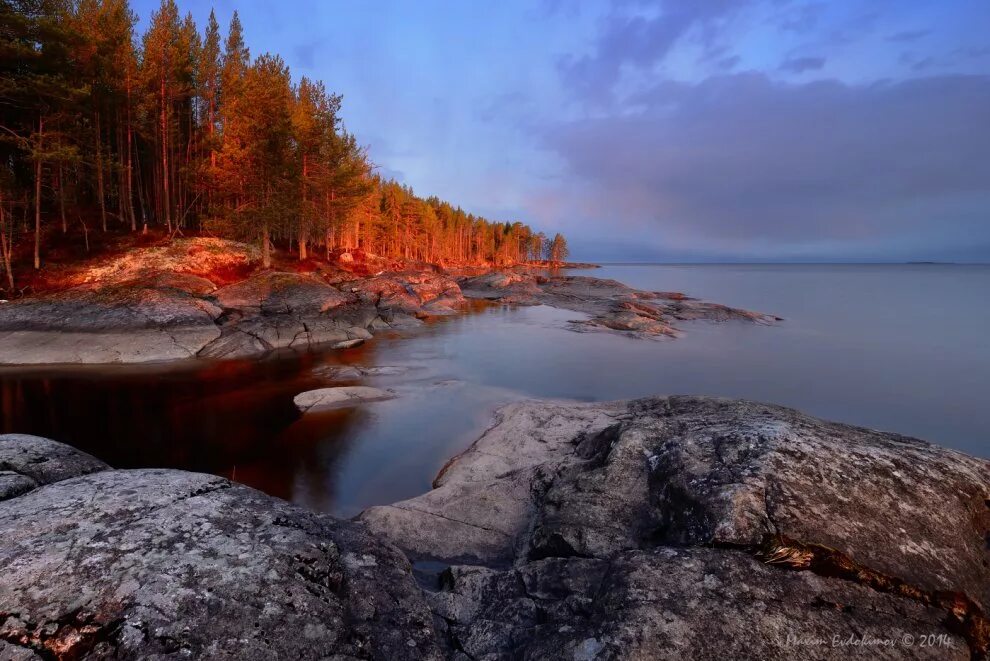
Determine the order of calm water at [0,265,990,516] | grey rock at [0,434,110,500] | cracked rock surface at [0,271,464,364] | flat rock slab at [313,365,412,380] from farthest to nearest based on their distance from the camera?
cracked rock surface at [0,271,464,364]
flat rock slab at [313,365,412,380]
calm water at [0,265,990,516]
grey rock at [0,434,110,500]

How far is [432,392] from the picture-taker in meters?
17.0

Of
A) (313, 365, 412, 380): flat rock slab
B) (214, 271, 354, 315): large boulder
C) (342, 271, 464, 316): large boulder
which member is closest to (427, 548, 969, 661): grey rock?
(313, 365, 412, 380): flat rock slab

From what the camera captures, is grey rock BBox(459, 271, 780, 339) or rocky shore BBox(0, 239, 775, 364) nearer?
rocky shore BBox(0, 239, 775, 364)

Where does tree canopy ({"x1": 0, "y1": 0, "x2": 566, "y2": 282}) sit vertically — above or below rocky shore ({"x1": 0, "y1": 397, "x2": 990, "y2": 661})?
above

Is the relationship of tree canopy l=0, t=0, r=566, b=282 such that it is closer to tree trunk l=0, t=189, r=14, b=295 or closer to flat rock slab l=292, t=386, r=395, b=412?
tree trunk l=0, t=189, r=14, b=295

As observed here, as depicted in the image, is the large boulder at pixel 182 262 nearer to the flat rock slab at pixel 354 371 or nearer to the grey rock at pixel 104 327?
the grey rock at pixel 104 327

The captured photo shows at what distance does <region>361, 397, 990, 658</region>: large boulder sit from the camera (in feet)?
11.3

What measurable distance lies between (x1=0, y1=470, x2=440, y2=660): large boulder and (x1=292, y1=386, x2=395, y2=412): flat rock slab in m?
10.2

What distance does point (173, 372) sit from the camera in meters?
18.4

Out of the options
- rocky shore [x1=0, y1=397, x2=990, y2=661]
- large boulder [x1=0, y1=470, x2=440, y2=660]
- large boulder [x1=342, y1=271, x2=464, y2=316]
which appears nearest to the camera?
large boulder [x1=0, y1=470, x2=440, y2=660]

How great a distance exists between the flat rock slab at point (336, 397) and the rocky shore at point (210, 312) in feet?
30.2

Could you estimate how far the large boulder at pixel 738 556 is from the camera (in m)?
3.45

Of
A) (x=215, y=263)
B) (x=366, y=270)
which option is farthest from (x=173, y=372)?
(x=366, y=270)

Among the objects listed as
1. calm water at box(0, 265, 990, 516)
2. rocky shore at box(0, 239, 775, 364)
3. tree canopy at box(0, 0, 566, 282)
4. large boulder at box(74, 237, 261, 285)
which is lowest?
calm water at box(0, 265, 990, 516)
